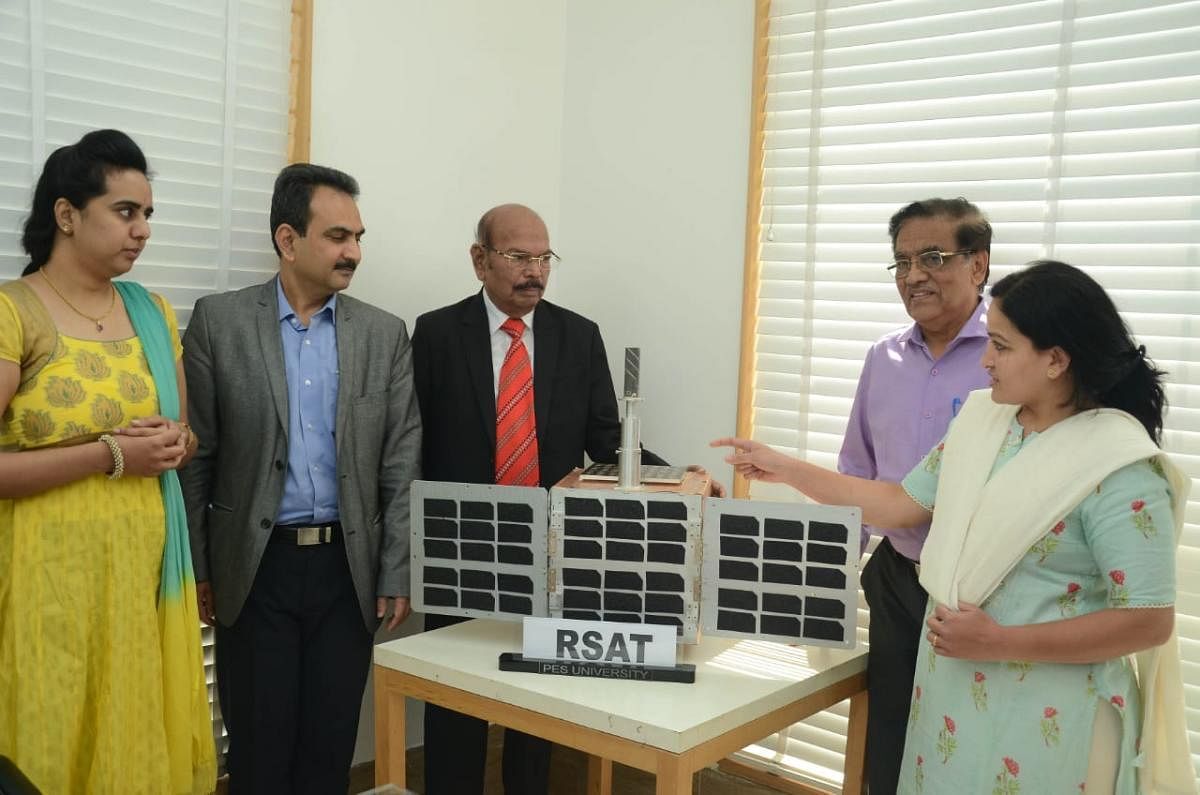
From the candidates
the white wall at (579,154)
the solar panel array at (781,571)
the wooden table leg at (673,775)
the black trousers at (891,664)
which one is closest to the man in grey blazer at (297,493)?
the white wall at (579,154)

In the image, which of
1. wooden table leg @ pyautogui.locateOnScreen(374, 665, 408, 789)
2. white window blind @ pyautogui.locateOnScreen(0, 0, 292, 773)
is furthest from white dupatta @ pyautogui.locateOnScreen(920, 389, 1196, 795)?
white window blind @ pyautogui.locateOnScreen(0, 0, 292, 773)

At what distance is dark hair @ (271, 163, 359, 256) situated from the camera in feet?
7.92

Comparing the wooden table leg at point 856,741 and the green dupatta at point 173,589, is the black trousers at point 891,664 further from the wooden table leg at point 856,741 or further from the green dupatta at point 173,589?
the green dupatta at point 173,589

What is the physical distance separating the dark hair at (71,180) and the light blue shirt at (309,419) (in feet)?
1.68

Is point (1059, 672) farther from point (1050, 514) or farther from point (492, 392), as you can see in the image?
point (492, 392)

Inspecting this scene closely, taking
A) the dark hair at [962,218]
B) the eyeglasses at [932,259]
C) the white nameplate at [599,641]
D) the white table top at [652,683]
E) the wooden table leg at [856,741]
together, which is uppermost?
the dark hair at [962,218]

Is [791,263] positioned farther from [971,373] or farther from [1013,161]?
[971,373]

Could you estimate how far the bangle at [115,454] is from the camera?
1.98m

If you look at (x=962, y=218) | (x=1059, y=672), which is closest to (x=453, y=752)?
(x=1059, y=672)

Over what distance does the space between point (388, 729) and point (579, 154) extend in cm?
218

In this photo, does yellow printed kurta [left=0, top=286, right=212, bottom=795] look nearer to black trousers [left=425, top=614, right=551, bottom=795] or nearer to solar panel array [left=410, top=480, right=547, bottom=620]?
solar panel array [left=410, top=480, right=547, bottom=620]

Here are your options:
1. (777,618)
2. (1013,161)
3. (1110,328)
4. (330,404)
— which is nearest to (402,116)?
(330,404)

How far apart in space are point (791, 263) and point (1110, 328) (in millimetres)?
1462

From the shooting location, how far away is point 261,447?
234 centimetres
